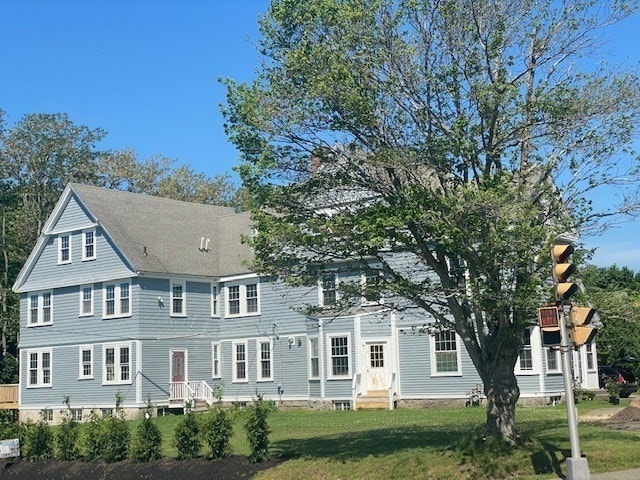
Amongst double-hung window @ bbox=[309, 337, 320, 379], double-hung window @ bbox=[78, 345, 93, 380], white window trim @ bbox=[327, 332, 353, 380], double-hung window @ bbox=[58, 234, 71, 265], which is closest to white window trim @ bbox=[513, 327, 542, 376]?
white window trim @ bbox=[327, 332, 353, 380]

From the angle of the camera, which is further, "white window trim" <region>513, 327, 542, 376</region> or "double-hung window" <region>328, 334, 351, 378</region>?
"double-hung window" <region>328, 334, 351, 378</region>

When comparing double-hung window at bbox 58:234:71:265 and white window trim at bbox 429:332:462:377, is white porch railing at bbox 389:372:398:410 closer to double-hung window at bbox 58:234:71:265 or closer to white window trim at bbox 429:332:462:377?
white window trim at bbox 429:332:462:377

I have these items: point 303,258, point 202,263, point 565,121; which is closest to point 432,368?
point 202,263

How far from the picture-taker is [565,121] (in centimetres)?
1556

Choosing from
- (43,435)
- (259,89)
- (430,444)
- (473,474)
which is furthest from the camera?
(43,435)

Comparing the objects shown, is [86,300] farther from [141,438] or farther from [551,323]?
[551,323]

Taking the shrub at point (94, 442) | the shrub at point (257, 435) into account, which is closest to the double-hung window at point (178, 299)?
the shrub at point (94, 442)

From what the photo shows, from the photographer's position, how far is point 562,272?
42.1 feet

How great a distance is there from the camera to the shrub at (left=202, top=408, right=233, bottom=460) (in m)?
18.7

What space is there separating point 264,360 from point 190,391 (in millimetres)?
3569

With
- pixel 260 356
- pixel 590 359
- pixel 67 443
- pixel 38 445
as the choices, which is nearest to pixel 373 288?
pixel 67 443

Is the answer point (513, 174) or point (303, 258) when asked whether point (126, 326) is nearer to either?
point (303, 258)

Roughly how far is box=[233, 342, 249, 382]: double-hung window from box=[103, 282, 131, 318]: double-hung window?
17.6ft

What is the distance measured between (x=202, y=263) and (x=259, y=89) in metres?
23.7
